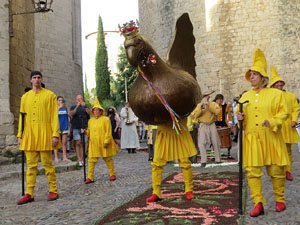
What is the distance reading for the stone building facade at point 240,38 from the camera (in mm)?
21109

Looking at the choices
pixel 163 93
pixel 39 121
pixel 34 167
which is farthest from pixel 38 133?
pixel 163 93

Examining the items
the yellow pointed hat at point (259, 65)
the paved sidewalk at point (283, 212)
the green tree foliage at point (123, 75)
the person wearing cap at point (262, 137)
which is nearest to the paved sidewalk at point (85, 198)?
the paved sidewalk at point (283, 212)

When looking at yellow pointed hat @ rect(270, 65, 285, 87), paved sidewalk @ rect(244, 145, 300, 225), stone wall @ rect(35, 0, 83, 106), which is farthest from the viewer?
stone wall @ rect(35, 0, 83, 106)

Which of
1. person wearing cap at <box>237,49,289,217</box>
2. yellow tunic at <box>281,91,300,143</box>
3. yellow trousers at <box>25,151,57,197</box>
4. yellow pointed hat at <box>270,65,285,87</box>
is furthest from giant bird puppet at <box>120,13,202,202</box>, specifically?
yellow tunic at <box>281,91,300,143</box>

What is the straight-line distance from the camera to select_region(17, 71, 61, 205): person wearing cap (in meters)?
5.55

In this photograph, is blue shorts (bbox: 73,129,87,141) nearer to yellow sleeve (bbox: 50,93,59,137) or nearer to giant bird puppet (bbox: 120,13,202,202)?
yellow sleeve (bbox: 50,93,59,137)

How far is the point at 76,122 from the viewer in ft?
32.5

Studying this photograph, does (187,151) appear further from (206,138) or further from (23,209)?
(206,138)

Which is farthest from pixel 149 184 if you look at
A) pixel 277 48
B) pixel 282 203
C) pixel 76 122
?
pixel 277 48

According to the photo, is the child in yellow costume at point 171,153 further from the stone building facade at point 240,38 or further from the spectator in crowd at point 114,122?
the stone building facade at point 240,38

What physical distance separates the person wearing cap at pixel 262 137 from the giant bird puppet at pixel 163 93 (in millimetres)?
774

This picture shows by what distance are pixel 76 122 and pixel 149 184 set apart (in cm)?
406

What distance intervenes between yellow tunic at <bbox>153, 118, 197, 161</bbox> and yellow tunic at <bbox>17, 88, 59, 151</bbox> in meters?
1.67

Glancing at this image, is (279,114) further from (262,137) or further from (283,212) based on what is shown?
(283,212)
